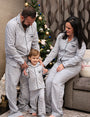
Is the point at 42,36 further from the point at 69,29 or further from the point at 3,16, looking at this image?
the point at 69,29

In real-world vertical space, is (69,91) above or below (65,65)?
below

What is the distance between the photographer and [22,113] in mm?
2449

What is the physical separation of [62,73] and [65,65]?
122mm

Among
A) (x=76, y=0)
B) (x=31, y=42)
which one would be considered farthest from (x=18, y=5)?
(x=31, y=42)

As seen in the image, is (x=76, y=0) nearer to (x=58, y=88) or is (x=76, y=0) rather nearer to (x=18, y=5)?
(x=18, y=5)

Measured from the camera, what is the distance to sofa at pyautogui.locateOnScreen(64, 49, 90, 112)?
2432 mm

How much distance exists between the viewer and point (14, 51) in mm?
2164

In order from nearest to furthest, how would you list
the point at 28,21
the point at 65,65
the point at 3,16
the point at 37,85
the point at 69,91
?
1. the point at 28,21
2. the point at 37,85
3. the point at 65,65
4. the point at 69,91
5. the point at 3,16

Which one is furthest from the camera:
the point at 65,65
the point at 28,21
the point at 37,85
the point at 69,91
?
the point at 69,91

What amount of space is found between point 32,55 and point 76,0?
2.12 metres

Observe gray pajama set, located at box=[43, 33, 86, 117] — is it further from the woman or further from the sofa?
the sofa

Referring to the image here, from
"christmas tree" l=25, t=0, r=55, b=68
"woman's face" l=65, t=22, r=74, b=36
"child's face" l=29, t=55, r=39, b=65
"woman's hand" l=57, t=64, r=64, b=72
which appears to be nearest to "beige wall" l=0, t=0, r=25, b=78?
"christmas tree" l=25, t=0, r=55, b=68

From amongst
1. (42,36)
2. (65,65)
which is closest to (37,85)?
(65,65)

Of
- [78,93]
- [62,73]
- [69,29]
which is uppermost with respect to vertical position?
[69,29]
